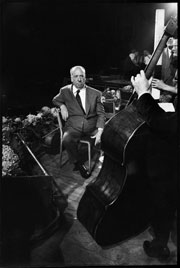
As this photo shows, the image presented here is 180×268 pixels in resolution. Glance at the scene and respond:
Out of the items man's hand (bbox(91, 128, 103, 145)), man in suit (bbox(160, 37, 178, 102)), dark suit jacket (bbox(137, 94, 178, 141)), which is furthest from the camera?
man's hand (bbox(91, 128, 103, 145))

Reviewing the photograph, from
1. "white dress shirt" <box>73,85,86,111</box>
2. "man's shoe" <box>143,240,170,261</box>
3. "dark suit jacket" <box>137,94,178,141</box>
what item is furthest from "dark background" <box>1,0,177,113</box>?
"man's shoe" <box>143,240,170,261</box>

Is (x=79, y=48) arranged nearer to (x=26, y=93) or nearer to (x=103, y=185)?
(x=26, y=93)

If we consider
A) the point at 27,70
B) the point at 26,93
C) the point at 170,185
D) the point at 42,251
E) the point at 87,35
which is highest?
the point at 87,35

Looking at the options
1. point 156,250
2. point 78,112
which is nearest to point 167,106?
point 78,112

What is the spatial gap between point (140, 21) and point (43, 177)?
1.26 m

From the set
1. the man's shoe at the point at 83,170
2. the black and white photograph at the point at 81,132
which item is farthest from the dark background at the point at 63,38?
the man's shoe at the point at 83,170

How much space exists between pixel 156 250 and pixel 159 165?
1.94 feet

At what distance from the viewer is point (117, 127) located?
2381 mm

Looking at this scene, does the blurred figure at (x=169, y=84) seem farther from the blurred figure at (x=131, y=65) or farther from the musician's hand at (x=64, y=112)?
the musician's hand at (x=64, y=112)

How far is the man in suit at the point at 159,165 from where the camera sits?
2.30 m

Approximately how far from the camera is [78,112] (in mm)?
2559

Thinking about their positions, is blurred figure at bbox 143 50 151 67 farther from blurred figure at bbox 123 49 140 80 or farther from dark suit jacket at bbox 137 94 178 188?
dark suit jacket at bbox 137 94 178 188

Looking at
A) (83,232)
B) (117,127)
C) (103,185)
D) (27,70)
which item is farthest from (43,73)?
(83,232)

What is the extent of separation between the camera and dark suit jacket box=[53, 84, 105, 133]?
8.33 feet
